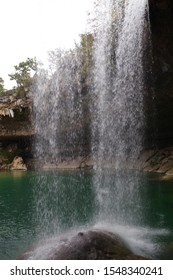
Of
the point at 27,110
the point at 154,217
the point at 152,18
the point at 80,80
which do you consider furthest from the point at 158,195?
the point at 27,110

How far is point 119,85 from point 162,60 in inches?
176

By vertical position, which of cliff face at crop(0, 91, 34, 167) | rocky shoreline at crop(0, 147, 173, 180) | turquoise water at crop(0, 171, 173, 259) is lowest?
turquoise water at crop(0, 171, 173, 259)

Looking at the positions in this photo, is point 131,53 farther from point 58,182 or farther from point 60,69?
point 58,182

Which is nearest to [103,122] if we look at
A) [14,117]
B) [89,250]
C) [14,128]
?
[14,117]

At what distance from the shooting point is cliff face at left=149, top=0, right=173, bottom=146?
1730 cm

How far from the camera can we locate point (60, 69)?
108 feet

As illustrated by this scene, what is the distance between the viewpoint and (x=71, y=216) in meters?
18.7

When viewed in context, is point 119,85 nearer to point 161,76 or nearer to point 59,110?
point 161,76

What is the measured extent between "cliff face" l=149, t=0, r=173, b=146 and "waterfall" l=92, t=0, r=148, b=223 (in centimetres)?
72

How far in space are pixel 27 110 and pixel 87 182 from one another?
51.4 ft

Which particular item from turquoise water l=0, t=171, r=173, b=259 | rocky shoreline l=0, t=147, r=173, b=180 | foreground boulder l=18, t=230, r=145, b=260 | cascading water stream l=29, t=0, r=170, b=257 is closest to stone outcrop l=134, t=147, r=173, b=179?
rocky shoreline l=0, t=147, r=173, b=180

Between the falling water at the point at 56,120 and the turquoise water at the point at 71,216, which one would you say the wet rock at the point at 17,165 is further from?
Result: the turquoise water at the point at 71,216

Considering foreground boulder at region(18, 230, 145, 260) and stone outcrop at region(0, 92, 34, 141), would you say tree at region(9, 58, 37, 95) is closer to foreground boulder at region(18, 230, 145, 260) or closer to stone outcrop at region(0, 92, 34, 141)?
stone outcrop at region(0, 92, 34, 141)

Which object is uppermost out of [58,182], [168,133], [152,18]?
[152,18]
